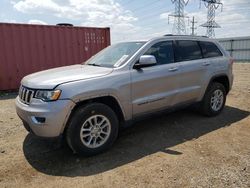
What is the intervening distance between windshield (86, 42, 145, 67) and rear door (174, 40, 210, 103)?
90 centimetres

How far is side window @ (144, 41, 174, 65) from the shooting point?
454cm

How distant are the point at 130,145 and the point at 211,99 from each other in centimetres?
231

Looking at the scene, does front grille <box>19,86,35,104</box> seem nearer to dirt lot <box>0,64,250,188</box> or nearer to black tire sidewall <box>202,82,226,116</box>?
dirt lot <box>0,64,250,188</box>

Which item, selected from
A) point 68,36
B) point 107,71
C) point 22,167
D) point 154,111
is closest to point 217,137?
point 154,111

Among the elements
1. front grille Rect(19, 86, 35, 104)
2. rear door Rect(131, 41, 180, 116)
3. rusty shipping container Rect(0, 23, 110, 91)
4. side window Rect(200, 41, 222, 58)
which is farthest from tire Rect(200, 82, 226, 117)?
rusty shipping container Rect(0, 23, 110, 91)

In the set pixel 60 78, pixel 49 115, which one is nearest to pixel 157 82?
pixel 60 78

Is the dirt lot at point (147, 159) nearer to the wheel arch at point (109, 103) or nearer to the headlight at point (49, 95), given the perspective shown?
the wheel arch at point (109, 103)

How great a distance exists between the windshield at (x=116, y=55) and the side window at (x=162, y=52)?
0.80ft

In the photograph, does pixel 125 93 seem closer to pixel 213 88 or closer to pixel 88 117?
pixel 88 117

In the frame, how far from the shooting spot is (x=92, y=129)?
382 cm

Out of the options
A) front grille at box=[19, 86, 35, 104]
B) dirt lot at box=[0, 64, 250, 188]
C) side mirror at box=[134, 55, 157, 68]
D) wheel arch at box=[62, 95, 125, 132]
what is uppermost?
side mirror at box=[134, 55, 157, 68]

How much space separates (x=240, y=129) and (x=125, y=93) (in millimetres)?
2471

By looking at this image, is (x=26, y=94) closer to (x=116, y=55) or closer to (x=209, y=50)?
(x=116, y=55)

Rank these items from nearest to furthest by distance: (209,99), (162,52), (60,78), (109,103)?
(60,78) < (109,103) < (162,52) < (209,99)
